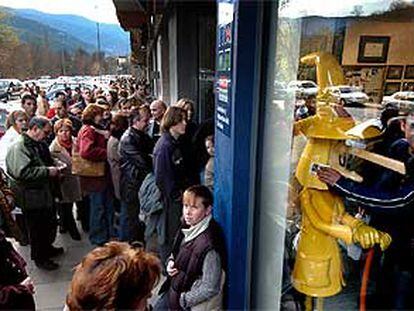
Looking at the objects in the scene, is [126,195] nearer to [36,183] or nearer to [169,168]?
[36,183]

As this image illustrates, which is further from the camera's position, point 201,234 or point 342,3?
point 201,234

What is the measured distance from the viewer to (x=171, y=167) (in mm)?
3191

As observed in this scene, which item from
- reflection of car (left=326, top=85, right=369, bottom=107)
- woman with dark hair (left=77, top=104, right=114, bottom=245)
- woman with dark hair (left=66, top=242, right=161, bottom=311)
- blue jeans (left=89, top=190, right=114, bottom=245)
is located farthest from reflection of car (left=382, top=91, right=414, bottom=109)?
blue jeans (left=89, top=190, right=114, bottom=245)

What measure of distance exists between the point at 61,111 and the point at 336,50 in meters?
4.20

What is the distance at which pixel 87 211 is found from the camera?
4.87 m

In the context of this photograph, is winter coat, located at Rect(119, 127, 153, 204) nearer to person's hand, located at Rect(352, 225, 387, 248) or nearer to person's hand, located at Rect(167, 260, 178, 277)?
person's hand, located at Rect(167, 260, 178, 277)

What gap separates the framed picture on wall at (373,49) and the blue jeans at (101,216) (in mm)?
2871

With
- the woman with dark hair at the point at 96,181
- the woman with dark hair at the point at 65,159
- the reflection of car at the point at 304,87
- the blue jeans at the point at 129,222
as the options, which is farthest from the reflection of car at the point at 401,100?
the woman with dark hair at the point at 65,159

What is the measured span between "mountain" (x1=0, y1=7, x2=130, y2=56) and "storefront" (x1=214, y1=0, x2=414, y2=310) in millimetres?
10171

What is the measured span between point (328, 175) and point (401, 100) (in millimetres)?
559

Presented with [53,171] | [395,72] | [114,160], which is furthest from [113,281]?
[114,160]

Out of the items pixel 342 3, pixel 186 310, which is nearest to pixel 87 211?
pixel 186 310

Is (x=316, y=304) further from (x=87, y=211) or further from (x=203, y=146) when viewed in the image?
(x=87, y=211)

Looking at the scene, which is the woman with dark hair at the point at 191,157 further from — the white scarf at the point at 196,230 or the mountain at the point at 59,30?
the mountain at the point at 59,30
